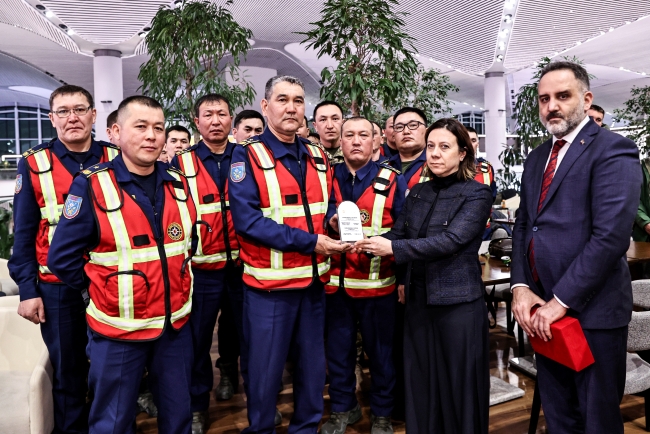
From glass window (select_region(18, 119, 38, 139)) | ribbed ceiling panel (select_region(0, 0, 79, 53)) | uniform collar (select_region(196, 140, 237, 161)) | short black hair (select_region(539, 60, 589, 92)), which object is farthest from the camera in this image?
glass window (select_region(18, 119, 38, 139))

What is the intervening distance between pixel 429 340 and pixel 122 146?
5.14ft

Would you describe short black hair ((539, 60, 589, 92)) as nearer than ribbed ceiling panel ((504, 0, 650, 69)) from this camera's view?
Yes

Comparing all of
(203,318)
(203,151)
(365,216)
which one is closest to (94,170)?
(203,151)

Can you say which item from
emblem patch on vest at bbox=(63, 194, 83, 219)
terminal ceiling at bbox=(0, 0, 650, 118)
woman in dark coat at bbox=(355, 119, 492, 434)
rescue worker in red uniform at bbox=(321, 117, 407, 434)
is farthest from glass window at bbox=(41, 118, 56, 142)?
woman in dark coat at bbox=(355, 119, 492, 434)

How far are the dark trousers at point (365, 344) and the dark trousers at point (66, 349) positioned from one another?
1287 millimetres

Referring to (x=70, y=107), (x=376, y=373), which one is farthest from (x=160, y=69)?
(x=376, y=373)

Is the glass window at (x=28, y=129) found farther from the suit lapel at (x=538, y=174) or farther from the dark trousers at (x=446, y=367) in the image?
the suit lapel at (x=538, y=174)

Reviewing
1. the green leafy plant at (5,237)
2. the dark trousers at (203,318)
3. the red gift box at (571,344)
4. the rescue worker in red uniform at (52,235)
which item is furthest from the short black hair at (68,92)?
the green leafy plant at (5,237)

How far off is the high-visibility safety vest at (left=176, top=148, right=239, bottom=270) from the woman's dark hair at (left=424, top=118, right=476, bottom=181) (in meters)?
1.30

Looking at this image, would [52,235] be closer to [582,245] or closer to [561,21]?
[582,245]

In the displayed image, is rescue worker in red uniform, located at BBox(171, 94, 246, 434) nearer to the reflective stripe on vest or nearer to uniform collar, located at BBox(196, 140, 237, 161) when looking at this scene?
uniform collar, located at BBox(196, 140, 237, 161)

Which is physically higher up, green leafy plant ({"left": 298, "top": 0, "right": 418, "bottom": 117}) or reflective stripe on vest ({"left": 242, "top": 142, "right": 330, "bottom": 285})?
green leafy plant ({"left": 298, "top": 0, "right": 418, "bottom": 117})

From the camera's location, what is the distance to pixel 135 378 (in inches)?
84.7

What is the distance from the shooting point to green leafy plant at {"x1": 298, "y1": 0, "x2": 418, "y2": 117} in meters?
4.22
